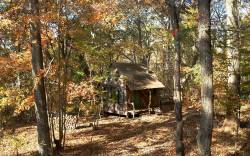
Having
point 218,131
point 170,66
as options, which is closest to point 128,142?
point 218,131

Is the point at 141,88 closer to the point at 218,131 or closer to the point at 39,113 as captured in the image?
the point at 218,131

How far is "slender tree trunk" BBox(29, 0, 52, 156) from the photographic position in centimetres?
1526

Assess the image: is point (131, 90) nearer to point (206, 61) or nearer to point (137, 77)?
point (137, 77)

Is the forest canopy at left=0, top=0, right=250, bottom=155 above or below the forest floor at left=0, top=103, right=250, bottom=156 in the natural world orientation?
above

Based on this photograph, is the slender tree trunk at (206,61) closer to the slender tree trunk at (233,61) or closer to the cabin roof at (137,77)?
the slender tree trunk at (233,61)

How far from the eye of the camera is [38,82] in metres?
15.3

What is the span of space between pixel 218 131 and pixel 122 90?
15.2 meters

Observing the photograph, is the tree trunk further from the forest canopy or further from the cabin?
the cabin

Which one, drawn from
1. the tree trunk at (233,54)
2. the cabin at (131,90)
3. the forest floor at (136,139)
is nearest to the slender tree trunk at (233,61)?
the tree trunk at (233,54)

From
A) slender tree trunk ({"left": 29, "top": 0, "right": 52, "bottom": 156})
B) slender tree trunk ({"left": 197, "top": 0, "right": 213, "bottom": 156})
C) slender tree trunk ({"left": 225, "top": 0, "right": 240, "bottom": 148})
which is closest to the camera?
slender tree trunk ({"left": 197, "top": 0, "right": 213, "bottom": 156})

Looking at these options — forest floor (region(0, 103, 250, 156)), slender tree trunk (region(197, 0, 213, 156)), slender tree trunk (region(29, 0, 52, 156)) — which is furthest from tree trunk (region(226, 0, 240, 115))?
slender tree trunk (region(29, 0, 52, 156))

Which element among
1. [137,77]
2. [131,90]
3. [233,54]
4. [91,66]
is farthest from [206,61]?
[137,77]

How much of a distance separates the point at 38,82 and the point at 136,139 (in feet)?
29.8

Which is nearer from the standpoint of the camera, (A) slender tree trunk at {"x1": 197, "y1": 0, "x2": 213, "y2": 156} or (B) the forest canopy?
(A) slender tree trunk at {"x1": 197, "y1": 0, "x2": 213, "y2": 156}
